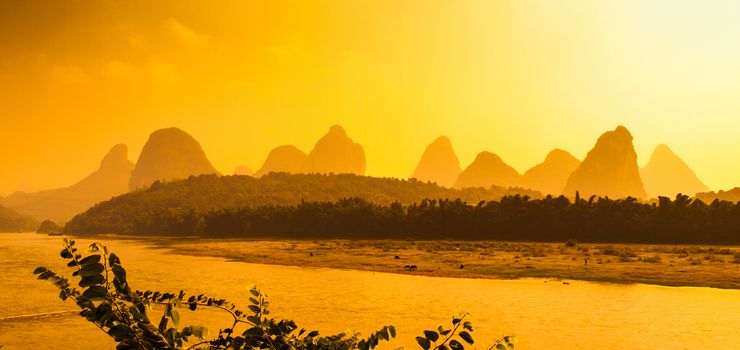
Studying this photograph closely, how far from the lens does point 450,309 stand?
31391mm

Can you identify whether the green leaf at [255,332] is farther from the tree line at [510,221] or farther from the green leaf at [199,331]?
the tree line at [510,221]

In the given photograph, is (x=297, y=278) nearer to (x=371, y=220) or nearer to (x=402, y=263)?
(x=402, y=263)

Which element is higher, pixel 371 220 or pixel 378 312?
pixel 371 220

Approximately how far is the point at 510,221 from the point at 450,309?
66.6 m

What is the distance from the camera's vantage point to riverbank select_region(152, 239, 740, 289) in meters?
45.2

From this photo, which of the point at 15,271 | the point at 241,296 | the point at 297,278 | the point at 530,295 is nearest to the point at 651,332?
the point at 530,295

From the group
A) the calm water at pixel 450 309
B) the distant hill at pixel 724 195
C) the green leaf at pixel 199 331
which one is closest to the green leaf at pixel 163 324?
the green leaf at pixel 199 331

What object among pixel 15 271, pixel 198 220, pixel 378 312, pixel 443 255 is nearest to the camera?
pixel 378 312

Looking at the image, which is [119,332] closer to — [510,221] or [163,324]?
[163,324]

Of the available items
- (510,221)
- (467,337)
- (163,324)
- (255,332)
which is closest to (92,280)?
(163,324)

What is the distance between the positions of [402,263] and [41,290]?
30.9 metres

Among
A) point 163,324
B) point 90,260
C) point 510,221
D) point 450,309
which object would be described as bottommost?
point 450,309

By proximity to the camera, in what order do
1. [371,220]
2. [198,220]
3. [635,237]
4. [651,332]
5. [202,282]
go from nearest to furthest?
[651,332]
[202,282]
[635,237]
[371,220]
[198,220]

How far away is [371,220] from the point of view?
113875 mm
